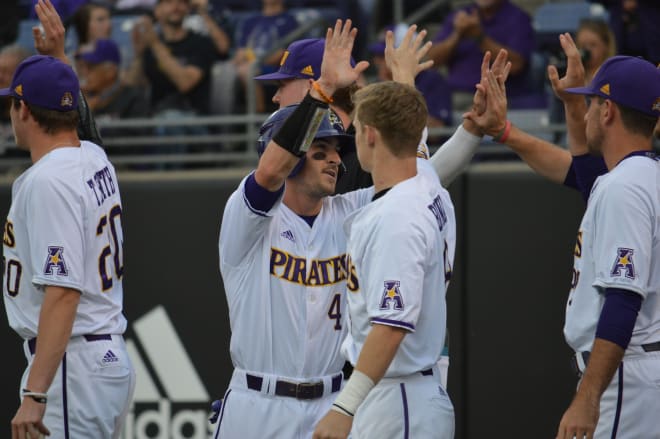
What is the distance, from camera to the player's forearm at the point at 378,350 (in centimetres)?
362

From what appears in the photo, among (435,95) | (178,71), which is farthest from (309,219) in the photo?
(178,71)

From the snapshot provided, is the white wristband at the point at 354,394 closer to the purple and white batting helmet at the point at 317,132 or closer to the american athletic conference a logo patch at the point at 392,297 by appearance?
the american athletic conference a logo patch at the point at 392,297

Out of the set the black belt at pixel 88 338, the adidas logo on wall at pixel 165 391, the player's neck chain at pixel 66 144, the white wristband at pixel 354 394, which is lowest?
the adidas logo on wall at pixel 165 391

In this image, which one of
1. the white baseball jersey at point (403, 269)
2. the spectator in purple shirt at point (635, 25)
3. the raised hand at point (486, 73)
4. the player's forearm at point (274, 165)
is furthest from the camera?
the spectator in purple shirt at point (635, 25)

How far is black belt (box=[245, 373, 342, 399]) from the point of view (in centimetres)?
425

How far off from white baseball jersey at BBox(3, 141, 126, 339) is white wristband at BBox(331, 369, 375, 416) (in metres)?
1.33

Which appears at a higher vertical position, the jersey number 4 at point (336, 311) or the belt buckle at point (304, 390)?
the jersey number 4 at point (336, 311)

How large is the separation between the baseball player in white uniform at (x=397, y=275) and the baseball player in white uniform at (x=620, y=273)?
58 cm

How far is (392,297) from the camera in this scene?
12.1 feet

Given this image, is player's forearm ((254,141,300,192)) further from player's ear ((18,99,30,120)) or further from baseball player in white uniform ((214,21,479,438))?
player's ear ((18,99,30,120))

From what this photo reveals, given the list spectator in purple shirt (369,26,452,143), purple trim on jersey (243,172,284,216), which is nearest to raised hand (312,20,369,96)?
purple trim on jersey (243,172,284,216)

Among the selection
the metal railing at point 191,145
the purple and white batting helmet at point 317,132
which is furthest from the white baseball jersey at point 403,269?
the metal railing at point 191,145

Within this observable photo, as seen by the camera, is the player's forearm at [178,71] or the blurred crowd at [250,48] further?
the player's forearm at [178,71]

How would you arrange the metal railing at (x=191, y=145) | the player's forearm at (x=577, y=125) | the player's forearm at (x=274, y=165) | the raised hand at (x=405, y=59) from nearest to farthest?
1. the player's forearm at (x=274, y=165)
2. the raised hand at (x=405, y=59)
3. the player's forearm at (x=577, y=125)
4. the metal railing at (x=191, y=145)
